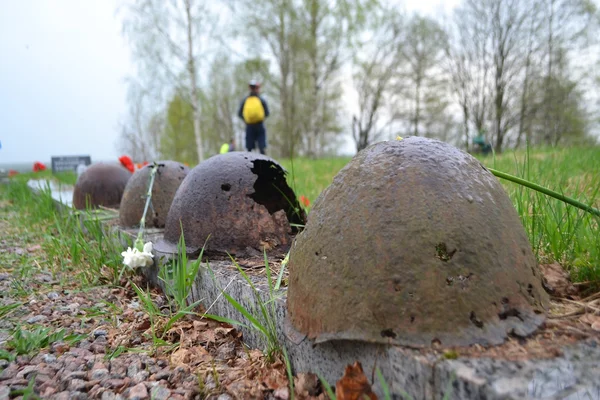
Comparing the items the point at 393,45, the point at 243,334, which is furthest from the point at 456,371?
the point at 393,45

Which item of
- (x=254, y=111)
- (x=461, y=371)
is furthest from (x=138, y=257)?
(x=254, y=111)

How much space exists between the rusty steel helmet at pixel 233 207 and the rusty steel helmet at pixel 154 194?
1.02m

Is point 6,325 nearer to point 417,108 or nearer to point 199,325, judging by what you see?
point 199,325

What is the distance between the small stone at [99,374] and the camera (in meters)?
1.66

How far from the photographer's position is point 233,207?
8.07 ft

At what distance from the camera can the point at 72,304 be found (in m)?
2.48

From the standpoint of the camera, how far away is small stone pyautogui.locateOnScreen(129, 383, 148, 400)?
1.51 m

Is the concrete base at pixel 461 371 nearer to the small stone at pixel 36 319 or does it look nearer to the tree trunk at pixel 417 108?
the small stone at pixel 36 319

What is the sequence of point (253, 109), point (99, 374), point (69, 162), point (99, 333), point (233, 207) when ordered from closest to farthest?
point (99, 374) → point (99, 333) → point (233, 207) → point (253, 109) → point (69, 162)

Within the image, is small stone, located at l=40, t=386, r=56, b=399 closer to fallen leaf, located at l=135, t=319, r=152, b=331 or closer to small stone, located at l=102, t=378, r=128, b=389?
small stone, located at l=102, t=378, r=128, b=389

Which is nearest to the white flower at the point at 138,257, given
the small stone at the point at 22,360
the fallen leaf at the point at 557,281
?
the small stone at the point at 22,360

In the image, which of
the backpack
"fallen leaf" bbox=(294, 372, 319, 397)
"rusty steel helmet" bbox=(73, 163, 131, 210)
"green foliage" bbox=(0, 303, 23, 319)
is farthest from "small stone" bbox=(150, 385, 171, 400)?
the backpack

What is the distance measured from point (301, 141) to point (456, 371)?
38.0 meters

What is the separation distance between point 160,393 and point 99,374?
35 centimetres
